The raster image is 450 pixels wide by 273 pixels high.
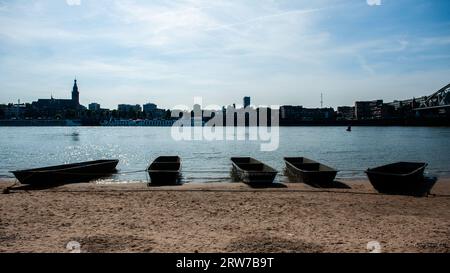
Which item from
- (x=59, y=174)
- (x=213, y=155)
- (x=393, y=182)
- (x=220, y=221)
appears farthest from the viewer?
(x=213, y=155)

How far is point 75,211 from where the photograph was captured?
52.1ft

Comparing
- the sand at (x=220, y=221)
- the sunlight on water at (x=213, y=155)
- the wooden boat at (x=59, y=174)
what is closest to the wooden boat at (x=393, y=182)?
the sand at (x=220, y=221)

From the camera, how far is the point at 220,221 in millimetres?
14195

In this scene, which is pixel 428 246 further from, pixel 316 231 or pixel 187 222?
pixel 187 222

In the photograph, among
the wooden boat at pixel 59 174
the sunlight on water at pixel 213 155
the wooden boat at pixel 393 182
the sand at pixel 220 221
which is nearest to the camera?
the sand at pixel 220 221

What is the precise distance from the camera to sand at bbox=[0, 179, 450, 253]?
1094 centimetres

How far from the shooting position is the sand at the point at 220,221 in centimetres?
1094

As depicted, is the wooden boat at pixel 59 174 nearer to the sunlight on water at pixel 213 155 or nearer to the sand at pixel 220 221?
the sunlight on water at pixel 213 155

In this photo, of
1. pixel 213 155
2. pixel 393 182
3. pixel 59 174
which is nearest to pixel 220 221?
pixel 393 182

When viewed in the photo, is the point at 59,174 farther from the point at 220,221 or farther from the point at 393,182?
the point at 393,182

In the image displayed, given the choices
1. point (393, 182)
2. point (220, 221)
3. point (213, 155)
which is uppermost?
point (393, 182)
